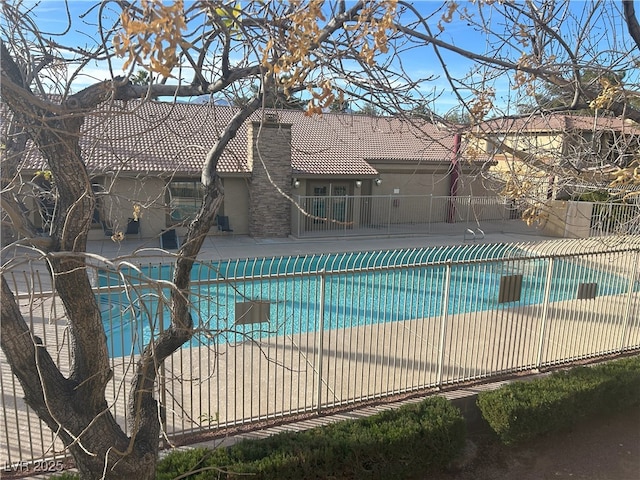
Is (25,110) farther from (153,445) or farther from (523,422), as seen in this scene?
(523,422)

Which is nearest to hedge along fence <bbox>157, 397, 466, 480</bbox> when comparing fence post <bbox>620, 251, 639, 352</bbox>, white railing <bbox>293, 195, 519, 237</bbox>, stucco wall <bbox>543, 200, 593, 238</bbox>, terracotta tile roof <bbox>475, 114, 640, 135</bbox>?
terracotta tile roof <bbox>475, 114, 640, 135</bbox>

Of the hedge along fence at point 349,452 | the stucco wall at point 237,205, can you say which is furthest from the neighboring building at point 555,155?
the stucco wall at point 237,205

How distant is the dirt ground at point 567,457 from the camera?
5059 millimetres

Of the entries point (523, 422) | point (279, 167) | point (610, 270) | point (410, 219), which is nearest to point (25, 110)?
point (523, 422)

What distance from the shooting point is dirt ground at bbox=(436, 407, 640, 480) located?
5059 mm

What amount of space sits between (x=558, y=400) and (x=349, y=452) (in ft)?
8.70

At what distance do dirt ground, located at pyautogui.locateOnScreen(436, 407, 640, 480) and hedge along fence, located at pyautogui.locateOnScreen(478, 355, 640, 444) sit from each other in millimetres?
223

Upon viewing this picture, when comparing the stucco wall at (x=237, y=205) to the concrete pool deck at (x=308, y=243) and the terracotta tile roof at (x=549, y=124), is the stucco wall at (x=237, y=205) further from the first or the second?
the terracotta tile roof at (x=549, y=124)

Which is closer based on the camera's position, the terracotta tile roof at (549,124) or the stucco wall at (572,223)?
the terracotta tile roof at (549,124)

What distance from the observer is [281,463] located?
13.6 ft

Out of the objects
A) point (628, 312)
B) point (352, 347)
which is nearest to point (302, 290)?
point (352, 347)

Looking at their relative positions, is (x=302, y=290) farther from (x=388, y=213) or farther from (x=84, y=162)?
(x=388, y=213)

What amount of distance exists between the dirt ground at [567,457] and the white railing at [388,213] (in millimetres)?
13220

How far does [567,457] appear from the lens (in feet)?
17.7
